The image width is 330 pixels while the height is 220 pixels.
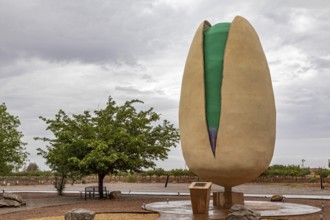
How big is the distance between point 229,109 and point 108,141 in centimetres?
1204

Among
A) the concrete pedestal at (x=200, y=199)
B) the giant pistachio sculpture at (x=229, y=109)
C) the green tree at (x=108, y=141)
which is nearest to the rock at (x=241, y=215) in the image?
the concrete pedestal at (x=200, y=199)

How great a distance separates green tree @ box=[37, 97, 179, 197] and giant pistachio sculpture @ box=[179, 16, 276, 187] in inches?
363

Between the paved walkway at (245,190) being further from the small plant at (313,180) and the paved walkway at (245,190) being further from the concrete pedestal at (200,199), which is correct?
the concrete pedestal at (200,199)

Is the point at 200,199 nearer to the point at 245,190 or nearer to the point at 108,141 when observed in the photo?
the point at 108,141

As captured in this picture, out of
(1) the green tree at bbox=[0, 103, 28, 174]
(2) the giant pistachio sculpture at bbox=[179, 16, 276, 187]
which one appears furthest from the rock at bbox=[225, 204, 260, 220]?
(1) the green tree at bbox=[0, 103, 28, 174]

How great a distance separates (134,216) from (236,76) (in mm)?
7385

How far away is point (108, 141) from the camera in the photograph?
2792 cm

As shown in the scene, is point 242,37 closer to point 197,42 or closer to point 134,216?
point 197,42

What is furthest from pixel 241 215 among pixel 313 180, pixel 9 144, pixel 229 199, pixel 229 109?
pixel 313 180

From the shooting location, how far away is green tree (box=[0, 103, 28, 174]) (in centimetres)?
3167

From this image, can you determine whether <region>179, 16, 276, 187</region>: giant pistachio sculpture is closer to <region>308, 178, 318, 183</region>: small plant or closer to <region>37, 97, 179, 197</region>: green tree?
<region>37, 97, 179, 197</region>: green tree

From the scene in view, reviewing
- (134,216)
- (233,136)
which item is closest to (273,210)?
(233,136)

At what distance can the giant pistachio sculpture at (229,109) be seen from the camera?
17.8 m

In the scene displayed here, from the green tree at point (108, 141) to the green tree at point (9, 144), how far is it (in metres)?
2.98
